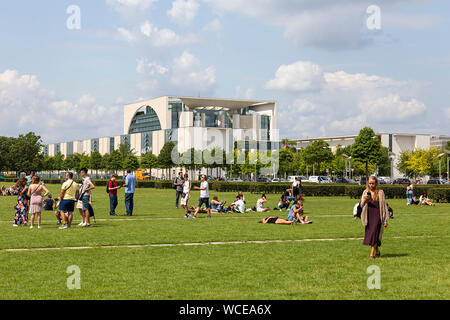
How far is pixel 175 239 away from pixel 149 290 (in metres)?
5.93

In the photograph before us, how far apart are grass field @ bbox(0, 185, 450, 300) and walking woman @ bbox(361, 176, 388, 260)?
1.62 ft

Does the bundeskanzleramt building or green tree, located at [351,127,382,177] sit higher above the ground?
the bundeskanzleramt building

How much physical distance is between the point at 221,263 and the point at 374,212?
3481 mm

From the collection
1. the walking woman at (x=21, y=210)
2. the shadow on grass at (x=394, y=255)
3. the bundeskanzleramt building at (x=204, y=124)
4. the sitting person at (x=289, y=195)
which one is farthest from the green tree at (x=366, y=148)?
the bundeskanzleramt building at (x=204, y=124)

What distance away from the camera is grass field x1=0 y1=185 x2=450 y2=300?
770 centimetres

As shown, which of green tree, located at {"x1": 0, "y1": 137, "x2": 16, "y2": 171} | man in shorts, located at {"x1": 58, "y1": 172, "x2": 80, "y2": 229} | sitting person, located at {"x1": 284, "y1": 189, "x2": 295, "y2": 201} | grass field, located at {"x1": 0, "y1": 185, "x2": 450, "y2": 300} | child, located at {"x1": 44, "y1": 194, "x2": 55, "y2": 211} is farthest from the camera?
green tree, located at {"x1": 0, "y1": 137, "x2": 16, "y2": 171}

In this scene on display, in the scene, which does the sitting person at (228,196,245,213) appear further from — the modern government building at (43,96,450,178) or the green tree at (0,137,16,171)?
the modern government building at (43,96,450,178)

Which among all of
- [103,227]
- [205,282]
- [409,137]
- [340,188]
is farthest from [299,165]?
[205,282]

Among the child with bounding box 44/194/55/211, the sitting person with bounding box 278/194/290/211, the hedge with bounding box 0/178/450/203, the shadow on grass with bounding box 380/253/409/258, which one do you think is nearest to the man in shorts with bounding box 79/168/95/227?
the child with bounding box 44/194/55/211

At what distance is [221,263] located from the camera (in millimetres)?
10031

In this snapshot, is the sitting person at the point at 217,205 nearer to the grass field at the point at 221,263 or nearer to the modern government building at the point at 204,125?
the grass field at the point at 221,263

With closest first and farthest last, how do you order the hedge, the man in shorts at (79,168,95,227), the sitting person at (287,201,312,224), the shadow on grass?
1. the shadow on grass
2. the man in shorts at (79,168,95,227)
3. the sitting person at (287,201,312,224)
4. the hedge

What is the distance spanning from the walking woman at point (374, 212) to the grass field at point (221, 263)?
49cm

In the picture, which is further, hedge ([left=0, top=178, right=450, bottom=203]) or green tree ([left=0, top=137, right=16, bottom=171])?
green tree ([left=0, top=137, right=16, bottom=171])
